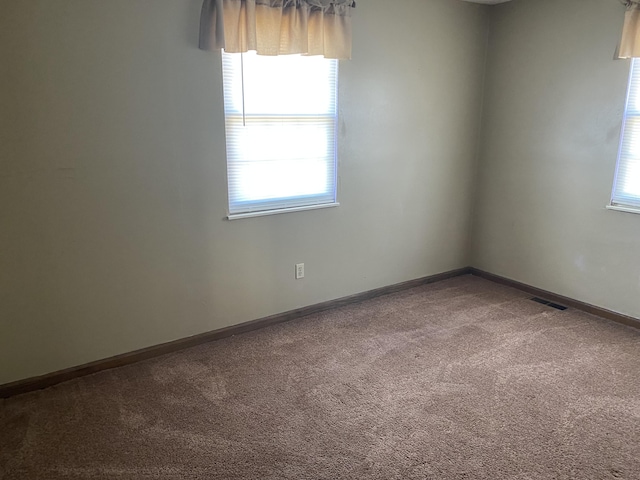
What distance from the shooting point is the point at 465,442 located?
221 centimetres

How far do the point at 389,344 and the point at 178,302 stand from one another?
1438 millimetres

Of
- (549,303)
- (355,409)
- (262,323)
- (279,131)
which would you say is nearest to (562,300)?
(549,303)

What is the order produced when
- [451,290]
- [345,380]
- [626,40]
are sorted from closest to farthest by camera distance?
[345,380] → [626,40] → [451,290]

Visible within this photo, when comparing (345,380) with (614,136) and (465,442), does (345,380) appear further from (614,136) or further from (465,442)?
(614,136)

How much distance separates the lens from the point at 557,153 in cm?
380

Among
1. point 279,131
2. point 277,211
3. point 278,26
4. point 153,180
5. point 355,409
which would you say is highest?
point 278,26

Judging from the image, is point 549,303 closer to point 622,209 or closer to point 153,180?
point 622,209

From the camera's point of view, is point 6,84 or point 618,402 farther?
point 618,402

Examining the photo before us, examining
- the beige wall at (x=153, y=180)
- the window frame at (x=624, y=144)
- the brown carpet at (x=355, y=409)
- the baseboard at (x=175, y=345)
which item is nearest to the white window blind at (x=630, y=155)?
the window frame at (x=624, y=144)

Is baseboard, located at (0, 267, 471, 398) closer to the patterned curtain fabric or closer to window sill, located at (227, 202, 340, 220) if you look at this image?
window sill, located at (227, 202, 340, 220)

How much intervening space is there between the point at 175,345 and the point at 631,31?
12.1 feet

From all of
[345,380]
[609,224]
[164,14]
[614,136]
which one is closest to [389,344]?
[345,380]

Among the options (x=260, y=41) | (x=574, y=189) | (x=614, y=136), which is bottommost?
(x=574, y=189)

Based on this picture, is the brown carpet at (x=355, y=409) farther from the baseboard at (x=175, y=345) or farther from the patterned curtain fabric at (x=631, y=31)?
the patterned curtain fabric at (x=631, y=31)
